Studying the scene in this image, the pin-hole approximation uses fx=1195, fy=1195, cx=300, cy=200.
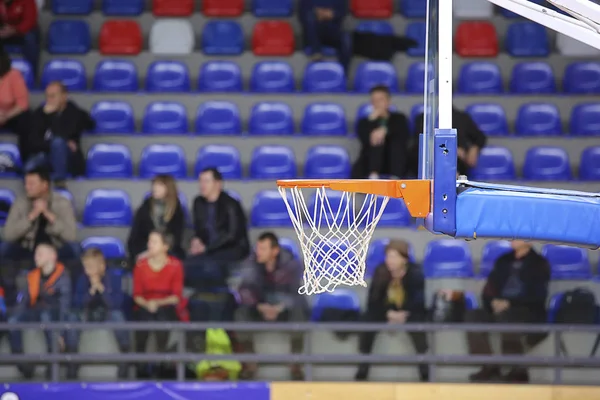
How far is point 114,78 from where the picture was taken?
12328 millimetres

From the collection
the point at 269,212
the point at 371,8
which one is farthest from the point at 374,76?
the point at 269,212

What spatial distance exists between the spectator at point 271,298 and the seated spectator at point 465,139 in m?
2.09

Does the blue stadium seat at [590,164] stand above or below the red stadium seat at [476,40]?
below

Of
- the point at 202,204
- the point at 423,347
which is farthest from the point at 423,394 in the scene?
the point at 202,204

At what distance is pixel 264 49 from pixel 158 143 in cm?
176

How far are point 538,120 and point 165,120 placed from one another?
3730mm

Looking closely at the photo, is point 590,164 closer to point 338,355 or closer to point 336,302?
point 336,302

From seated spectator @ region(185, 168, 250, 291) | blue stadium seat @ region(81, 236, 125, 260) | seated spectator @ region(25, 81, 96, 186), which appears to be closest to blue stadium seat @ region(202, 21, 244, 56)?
seated spectator @ region(25, 81, 96, 186)

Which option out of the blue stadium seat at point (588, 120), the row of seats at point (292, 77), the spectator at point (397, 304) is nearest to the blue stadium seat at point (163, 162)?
the row of seats at point (292, 77)

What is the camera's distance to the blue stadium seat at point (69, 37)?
12.7m

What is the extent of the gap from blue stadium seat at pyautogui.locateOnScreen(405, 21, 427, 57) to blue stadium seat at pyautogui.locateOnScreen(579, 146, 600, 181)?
2.07 metres

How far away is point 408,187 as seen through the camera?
631cm

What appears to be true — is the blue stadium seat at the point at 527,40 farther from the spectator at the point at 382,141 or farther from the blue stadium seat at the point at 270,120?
the blue stadium seat at the point at 270,120

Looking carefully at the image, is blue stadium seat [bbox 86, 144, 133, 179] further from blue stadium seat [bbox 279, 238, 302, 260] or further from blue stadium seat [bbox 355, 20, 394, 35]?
blue stadium seat [bbox 355, 20, 394, 35]
